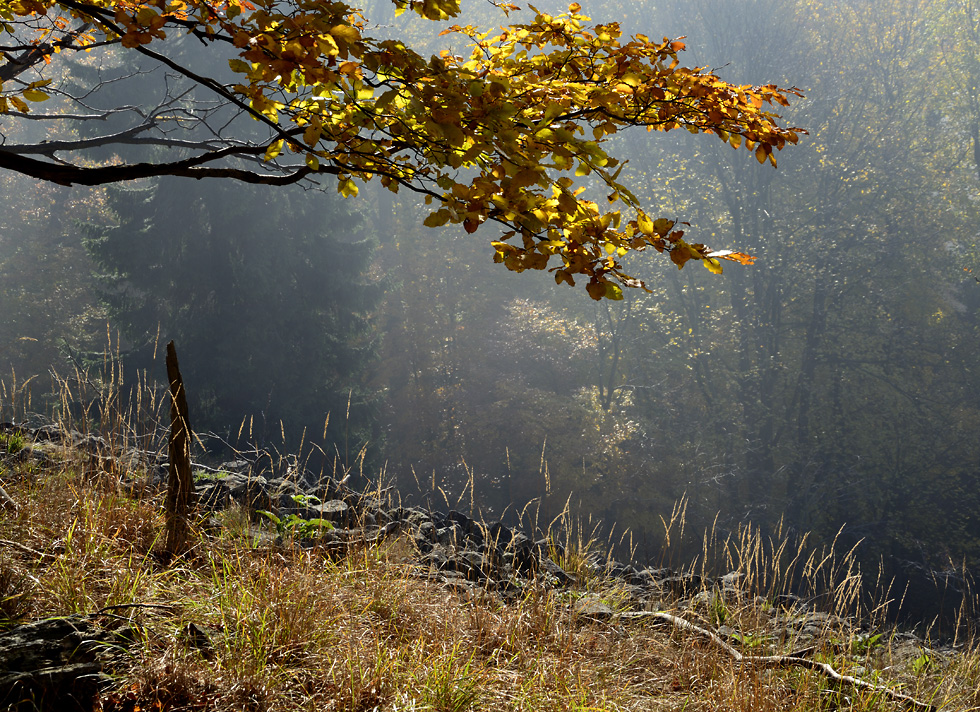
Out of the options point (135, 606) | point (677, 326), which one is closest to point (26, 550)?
point (135, 606)

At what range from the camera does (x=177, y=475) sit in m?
2.89

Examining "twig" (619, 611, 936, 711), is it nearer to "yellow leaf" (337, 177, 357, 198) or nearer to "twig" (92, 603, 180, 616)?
"twig" (92, 603, 180, 616)

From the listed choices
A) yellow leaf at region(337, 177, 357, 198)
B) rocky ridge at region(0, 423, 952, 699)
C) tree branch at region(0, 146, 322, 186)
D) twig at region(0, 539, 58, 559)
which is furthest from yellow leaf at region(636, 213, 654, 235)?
twig at region(0, 539, 58, 559)

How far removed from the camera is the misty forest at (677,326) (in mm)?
11914

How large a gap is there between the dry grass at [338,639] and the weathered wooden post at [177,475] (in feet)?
0.24

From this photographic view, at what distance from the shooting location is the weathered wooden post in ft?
9.28

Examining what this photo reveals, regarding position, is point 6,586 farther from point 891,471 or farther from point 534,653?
point 891,471

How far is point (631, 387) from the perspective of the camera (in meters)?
15.5

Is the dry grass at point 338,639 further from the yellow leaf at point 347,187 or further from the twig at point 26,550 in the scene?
the yellow leaf at point 347,187

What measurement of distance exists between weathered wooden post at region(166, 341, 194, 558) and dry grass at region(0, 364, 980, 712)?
75 millimetres

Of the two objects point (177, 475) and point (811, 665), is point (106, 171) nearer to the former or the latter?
point (177, 475)

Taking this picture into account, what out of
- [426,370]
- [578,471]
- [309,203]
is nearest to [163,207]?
[309,203]

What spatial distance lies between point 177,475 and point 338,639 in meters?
1.20

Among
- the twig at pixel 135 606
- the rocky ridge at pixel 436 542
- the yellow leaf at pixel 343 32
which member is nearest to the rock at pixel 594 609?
→ the rocky ridge at pixel 436 542
